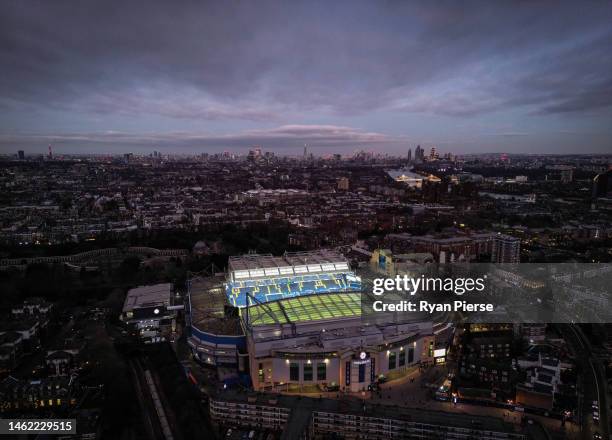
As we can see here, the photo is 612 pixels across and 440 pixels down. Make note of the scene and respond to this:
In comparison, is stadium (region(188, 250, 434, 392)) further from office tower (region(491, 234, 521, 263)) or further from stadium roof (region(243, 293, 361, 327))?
office tower (region(491, 234, 521, 263))

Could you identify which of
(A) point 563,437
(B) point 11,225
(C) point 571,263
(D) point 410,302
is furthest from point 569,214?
(B) point 11,225

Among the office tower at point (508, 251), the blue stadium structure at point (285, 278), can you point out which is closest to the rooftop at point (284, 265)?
the blue stadium structure at point (285, 278)

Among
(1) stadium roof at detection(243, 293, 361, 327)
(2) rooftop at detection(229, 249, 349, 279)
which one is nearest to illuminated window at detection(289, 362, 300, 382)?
(1) stadium roof at detection(243, 293, 361, 327)

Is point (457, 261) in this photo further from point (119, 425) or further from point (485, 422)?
point (119, 425)

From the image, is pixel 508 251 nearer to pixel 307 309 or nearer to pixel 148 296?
pixel 307 309

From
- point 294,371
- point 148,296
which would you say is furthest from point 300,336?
point 148,296

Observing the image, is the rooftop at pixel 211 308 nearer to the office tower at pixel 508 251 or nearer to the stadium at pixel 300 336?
the stadium at pixel 300 336
